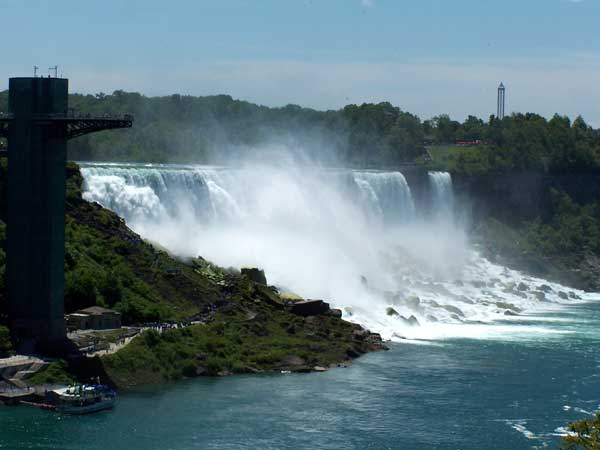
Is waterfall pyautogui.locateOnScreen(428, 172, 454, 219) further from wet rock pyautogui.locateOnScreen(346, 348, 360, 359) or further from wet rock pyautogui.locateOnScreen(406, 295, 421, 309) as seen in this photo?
wet rock pyautogui.locateOnScreen(346, 348, 360, 359)

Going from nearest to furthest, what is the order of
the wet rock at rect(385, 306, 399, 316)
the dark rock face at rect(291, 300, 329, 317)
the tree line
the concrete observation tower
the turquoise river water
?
the turquoise river water → the concrete observation tower → the dark rock face at rect(291, 300, 329, 317) → the wet rock at rect(385, 306, 399, 316) → the tree line

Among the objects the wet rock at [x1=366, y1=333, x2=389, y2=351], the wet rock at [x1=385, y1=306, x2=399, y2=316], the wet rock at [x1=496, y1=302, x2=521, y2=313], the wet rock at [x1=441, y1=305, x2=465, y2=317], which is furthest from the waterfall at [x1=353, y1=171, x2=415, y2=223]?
the wet rock at [x1=366, y1=333, x2=389, y2=351]

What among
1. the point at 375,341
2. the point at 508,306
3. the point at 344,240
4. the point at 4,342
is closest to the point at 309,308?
the point at 375,341

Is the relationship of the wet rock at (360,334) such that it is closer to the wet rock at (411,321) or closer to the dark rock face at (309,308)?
the dark rock face at (309,308)

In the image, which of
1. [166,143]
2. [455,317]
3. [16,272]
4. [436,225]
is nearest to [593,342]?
[455,317]

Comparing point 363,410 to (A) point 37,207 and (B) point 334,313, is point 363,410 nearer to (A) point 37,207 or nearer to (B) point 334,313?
(A) point 37,207

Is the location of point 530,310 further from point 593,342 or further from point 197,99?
point 197,99
